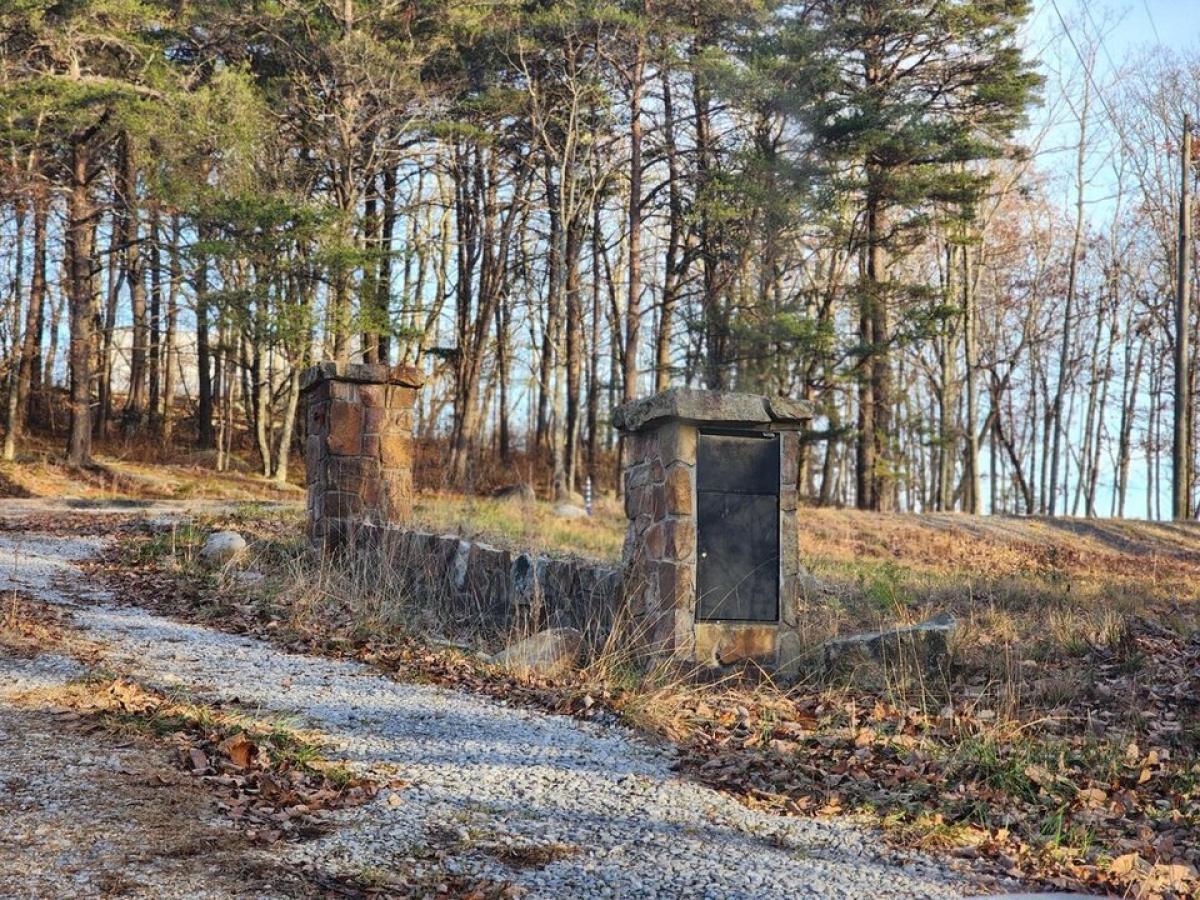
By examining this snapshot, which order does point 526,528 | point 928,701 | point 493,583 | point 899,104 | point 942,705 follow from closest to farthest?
1. point 942,705
2. point 928,701
3. point 493,583
4. point 526,528
5. point 899,104

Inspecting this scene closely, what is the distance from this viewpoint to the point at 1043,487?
30.7 metres

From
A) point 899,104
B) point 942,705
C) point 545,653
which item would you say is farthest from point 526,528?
point 899,104

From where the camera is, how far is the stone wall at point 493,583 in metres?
7.29

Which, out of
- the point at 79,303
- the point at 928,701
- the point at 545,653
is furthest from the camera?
the point at 79,303

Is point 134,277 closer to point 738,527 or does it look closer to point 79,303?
point 79,303

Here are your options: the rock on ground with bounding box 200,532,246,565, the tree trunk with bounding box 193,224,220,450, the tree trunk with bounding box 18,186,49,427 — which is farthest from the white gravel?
the tree trunk with bounding box 18,186,49,427

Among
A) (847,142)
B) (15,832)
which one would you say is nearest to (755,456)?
(15,832)

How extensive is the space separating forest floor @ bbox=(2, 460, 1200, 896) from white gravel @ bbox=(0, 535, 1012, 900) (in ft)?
0.81

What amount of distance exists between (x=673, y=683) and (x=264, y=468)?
21.2 m

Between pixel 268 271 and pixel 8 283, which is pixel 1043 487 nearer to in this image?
pixel 268 271

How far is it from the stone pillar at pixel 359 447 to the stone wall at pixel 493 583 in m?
0.70

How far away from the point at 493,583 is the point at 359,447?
118 inches

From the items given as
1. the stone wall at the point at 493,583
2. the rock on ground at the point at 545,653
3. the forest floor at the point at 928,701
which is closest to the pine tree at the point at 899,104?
the forest floor at the point at 928,701

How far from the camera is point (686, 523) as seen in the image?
6.53 m
